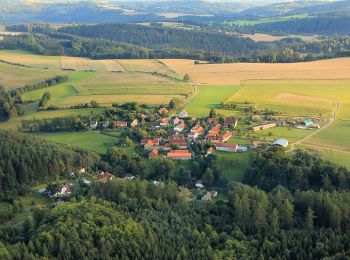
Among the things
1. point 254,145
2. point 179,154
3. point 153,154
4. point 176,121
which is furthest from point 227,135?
point 153,154

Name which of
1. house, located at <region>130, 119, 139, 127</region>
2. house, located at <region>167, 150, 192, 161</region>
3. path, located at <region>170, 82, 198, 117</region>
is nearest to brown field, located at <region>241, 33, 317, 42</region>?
path, located at <region>170, 82, 198, 117</region>

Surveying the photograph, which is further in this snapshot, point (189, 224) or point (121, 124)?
point (121, 124)

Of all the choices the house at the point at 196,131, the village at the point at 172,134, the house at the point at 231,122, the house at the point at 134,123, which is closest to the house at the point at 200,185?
the village at the point at 172,134


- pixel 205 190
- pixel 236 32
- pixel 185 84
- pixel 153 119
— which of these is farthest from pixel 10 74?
pixel 236 32

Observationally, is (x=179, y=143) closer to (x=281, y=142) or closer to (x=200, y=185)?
(x=200, y=185)

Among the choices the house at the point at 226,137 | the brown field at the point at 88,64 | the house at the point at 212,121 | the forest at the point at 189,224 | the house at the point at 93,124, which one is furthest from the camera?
the brown field at the point at 88,64

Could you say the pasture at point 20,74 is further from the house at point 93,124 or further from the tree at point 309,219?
the tree at point 309,219

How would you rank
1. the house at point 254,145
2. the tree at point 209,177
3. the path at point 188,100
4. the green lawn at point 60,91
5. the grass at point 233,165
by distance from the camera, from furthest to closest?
the green lawn at point 60,91 → the path at point 188,100 → the house at point 254,145 → the grass at point 233,165 → the tree at point 209,177
